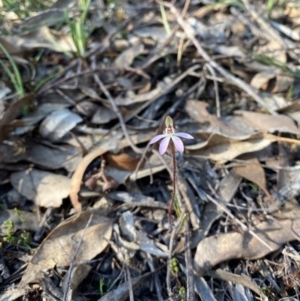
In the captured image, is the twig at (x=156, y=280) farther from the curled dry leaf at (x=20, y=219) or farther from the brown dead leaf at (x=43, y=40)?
the brown dead leaf at (x=43, y=40)

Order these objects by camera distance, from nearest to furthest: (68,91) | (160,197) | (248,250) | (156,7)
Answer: (248,250)
(160,197)
(68,91)
(156,7)

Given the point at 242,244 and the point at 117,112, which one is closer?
the point at 242,244

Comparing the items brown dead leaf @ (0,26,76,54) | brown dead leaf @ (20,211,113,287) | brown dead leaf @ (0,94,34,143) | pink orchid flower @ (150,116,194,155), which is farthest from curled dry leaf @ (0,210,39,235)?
brown dead leaf @ (0,26,76,54)

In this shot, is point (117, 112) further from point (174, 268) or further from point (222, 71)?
point (174, 268)

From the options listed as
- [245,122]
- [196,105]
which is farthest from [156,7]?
[245,122]

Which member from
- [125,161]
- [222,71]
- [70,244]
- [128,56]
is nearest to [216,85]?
[222,71]

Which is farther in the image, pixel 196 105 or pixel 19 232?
pixel 196 105

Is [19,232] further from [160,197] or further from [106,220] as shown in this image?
[160,197]

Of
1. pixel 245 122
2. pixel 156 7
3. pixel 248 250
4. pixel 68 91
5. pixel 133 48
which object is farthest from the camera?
pixel 156 7
